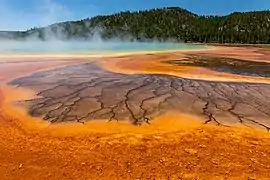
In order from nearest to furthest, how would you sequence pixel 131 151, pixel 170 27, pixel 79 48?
pixel 131 151 → pixel 79 48 → pixel 170 27

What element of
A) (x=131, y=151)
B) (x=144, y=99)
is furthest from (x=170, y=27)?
(x=131, y=151)

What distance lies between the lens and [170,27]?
112750 millimetres

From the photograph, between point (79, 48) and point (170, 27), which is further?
point (170, 27)

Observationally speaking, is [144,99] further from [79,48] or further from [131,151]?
[79,48]

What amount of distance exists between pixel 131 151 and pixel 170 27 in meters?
109

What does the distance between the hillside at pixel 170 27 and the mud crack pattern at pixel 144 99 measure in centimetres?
7314

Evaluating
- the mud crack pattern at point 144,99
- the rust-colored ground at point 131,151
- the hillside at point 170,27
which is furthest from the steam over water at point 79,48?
the rust-colored ground at point 131,151

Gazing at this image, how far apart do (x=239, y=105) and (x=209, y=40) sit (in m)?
83.4

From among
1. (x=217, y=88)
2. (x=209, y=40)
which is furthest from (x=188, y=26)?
(x=217, y=88)

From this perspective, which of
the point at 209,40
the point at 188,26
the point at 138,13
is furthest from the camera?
the point at 138,13

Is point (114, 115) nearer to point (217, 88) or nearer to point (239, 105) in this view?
point (239, 105)

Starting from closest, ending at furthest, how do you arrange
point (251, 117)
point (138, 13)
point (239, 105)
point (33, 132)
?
point (33, 132), point (251, 117), point (239, 105), point (138, 13)

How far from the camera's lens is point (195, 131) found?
25.0 ft

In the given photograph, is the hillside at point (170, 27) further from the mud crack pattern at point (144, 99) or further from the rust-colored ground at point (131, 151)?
the rust-colored ground at point (131, 151)
